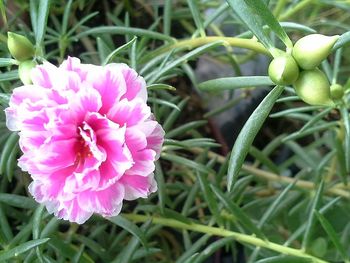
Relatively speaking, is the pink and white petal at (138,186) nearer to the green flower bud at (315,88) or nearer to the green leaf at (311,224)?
the green flower bud at (315,88)

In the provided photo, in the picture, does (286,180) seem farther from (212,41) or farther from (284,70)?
(284,70)

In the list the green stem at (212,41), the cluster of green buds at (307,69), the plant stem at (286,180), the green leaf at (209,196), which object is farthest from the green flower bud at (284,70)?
the plant stem at (286,180)

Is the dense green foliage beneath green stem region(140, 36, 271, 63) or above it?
beneath

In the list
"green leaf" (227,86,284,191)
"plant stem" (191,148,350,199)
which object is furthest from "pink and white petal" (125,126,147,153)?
"plant stem" (191,148,350,199)

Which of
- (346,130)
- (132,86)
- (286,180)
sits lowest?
(286,180)

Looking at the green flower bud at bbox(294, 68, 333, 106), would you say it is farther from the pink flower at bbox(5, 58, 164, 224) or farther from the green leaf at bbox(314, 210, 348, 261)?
the green leaf at bbox(314, 210, 348, 261)

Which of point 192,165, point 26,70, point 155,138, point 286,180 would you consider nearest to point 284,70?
point 155,138
